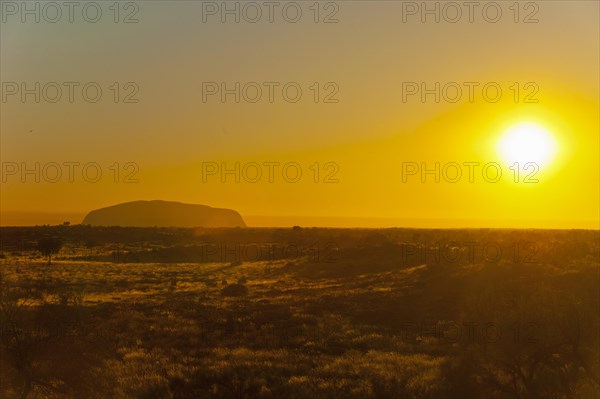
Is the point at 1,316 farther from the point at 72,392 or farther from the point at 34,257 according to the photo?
the point at 34,257

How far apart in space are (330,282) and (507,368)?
34469 millimetres

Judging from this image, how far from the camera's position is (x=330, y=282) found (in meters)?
50.7

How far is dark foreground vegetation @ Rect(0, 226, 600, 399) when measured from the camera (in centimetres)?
1587

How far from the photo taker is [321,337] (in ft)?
82.6

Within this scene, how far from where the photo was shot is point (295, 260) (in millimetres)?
69938

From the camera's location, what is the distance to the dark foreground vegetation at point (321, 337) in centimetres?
1587

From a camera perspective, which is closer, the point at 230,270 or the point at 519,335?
the point at 519,335

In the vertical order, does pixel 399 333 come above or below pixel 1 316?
below

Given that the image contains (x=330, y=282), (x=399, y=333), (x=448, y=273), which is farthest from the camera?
(x=330, y=282)

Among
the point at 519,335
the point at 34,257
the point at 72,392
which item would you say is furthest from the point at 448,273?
the point at 34,257

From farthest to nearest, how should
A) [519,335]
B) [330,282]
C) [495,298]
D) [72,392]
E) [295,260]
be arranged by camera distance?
[295,260] < [330,282] < [495,298] < [519,335] < [72,392]

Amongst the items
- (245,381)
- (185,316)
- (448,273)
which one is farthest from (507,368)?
(448,273)

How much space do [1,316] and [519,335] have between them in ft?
42.1

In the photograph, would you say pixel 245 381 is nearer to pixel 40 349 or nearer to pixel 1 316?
pixel 40 349
